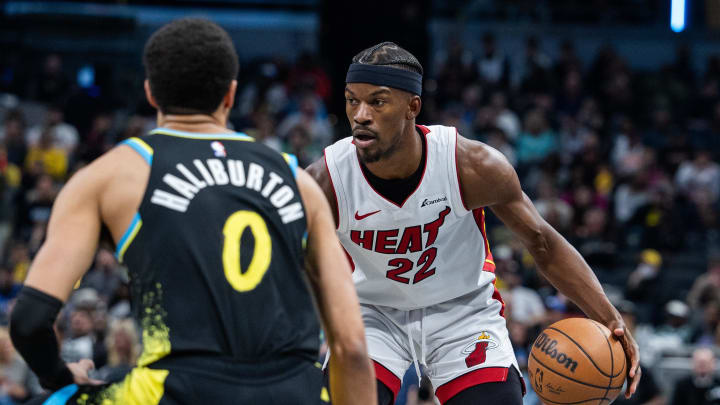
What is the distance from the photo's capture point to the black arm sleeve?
2.72m

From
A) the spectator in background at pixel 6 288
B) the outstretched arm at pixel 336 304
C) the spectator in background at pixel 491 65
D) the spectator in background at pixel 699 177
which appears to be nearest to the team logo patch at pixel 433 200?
the outstretched arm at pixel 336 304

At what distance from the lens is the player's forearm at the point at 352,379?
3.06 metres

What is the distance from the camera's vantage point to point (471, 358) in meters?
4.82

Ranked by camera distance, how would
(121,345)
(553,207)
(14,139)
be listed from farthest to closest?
(14,139)
(553,207)
(121,345)

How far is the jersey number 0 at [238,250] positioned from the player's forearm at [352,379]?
0.40m

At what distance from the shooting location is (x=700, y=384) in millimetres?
9570

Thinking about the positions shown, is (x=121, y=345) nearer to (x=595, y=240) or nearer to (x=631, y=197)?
(x=595, y=240)

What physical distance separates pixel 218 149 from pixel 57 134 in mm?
11612

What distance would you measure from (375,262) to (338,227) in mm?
253

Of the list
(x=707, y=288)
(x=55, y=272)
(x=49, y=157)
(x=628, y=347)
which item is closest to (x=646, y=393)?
(x=707, y=288)

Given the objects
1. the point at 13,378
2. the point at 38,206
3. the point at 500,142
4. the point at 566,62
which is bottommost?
the point at 13,378

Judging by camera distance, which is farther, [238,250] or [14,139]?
[14,139]

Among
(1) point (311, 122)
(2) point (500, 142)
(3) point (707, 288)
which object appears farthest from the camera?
(1) point (311, 122)

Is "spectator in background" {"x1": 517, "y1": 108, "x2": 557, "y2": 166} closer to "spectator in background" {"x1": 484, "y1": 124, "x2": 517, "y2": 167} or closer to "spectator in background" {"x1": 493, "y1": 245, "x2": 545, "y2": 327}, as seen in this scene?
"spectator in background" {"x1": 484, "y1": 124, "x2": 517, "y2": 167}
